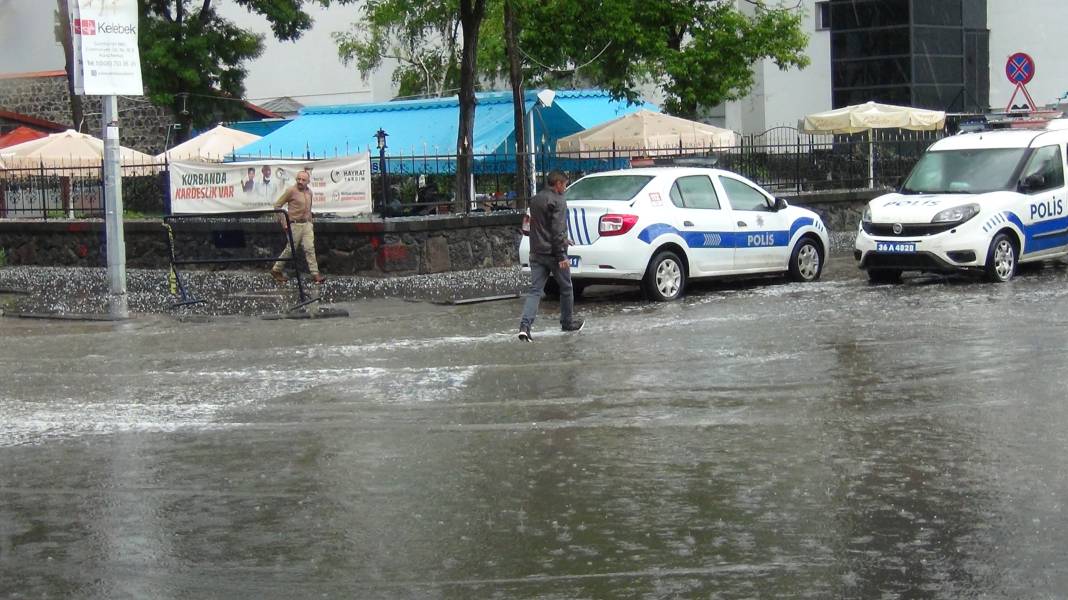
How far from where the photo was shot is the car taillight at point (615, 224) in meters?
15.5

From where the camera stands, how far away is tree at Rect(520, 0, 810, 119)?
28.4 m

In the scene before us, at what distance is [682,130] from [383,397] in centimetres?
1660

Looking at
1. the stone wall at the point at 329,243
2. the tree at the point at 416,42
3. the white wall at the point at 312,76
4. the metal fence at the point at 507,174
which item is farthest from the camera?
the white wall at the point at 312,76

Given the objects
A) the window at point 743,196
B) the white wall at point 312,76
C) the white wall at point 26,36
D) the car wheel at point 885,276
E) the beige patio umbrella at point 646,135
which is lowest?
the car wheel at point 885,276

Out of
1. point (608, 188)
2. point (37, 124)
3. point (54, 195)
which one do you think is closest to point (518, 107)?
point (608, 188)

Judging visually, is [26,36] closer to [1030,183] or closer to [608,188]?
[608,188]

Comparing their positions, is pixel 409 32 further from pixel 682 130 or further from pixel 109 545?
pixel 109 545

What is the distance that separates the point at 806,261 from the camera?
17.6 meters

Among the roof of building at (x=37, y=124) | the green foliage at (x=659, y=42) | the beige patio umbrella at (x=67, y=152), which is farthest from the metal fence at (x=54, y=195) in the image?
the roof of building at (x=37, y=124)

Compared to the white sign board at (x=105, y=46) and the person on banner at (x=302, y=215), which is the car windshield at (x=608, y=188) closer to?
the person on banner at (x=302, y=215)

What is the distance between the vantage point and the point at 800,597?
5.20 metres

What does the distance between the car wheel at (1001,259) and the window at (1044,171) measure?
30.8 inches

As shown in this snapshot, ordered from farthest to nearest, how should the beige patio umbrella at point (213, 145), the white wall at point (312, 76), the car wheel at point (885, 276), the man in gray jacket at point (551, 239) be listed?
the white wall at point (312, 76), the beige patio umbrella at point (213, 145), the car wheel at point (885, 276), the man in gray jacket at point (551, 239)

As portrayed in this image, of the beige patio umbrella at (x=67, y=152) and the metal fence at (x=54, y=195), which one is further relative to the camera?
the beige patio umbrella at (x=67, y=152)
